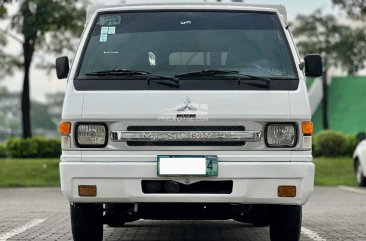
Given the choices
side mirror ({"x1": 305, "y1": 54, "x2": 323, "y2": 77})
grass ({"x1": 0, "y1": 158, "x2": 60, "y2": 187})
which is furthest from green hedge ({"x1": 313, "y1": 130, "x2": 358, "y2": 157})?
side mirror ({"x1": 305, "y1": 54, "x2": 323, "y2": 77})

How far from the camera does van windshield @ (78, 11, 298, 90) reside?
7.69 meters

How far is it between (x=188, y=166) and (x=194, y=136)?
26cm

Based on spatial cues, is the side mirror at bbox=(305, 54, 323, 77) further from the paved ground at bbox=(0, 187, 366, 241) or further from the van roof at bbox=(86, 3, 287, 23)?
the paved ground at bbox=(0, 187, 366, 241)

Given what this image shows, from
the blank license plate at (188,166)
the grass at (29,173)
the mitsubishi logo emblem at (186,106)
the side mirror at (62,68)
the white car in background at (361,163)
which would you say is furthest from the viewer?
the grass at (29,173)

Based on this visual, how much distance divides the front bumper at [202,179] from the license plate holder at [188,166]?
0.05 meters

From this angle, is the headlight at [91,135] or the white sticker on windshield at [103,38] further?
the white sticker on windshield at [103,38]

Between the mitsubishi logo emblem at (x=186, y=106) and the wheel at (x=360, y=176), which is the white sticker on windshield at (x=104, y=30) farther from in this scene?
the wheel at (x=360, y=176)

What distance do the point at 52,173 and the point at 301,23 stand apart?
27770 mm

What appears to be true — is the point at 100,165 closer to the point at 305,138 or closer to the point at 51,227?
the point at 305,138

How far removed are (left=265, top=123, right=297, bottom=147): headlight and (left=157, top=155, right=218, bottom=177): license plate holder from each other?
1.65 ft

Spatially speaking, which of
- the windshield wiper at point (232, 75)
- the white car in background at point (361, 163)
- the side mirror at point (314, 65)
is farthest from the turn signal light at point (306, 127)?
the white car in background at point (361, 163)

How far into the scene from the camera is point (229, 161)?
7.30m

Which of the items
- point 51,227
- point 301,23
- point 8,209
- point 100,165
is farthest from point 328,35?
point 100,165

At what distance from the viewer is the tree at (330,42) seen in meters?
45.8
